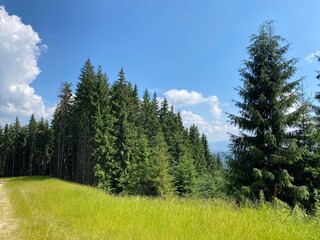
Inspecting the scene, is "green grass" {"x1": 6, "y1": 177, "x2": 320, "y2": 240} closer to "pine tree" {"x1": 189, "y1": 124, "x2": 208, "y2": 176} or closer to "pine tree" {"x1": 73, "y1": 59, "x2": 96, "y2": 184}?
"pine tree" {"x1": 73, "y1": 59, "x2": 96, "y2": 184}

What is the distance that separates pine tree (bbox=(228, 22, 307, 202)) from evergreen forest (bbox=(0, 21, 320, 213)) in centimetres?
5

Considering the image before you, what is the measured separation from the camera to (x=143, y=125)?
44.0 metres

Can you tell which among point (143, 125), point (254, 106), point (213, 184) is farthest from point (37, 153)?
point (254, 106)

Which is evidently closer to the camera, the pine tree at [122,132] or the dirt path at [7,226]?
the dirt path at [7,226]

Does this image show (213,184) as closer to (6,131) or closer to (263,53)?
(263,53)

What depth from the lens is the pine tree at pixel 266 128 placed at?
39.8 ft

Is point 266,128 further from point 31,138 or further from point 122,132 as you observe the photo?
point 31,138

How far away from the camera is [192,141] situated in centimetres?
6469

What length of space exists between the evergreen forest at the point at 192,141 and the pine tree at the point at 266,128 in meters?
0.05

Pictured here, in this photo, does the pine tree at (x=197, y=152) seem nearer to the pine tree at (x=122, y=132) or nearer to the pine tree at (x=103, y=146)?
the pine tree at (x=122, y=132)

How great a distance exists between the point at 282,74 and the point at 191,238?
11546 millimetres

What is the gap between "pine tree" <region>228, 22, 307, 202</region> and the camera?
39.8 ft

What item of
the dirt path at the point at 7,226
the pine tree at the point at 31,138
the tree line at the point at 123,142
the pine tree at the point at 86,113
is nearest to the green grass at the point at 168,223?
the dirt path at the point at 7,226

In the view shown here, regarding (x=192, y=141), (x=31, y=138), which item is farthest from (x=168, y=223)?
→ (x=31, y=138)
